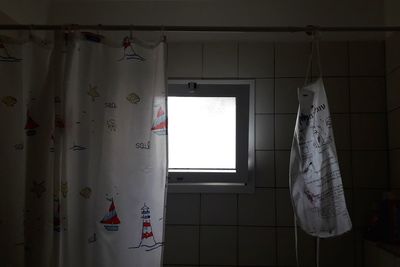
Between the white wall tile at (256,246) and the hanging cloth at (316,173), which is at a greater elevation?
the hanging cloth at (316,173)

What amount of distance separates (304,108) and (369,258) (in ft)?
2.96

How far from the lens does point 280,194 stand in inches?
77.5

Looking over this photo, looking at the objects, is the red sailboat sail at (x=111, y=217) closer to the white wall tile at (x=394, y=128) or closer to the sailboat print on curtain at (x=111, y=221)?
the sailboat print on curtain at (x=111, y=221)

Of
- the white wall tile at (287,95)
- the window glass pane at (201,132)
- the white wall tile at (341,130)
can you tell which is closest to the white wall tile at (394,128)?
the white wall tile at (341,130)

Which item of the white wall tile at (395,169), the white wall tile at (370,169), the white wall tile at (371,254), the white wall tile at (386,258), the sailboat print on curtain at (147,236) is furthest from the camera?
the white wall tile at (370,169)

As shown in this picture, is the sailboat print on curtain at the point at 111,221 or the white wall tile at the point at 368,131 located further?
the white wall tile at the point at 368,131

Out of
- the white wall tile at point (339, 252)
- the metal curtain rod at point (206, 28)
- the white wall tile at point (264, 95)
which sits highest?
the metal curtain rod at point (206, 28)

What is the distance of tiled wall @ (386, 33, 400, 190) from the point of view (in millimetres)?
1854

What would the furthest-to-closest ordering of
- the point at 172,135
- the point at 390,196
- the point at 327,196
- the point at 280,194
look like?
1. the point at 172,135
2. the point at 280,194
3. the point at 390,196
4. the point at 327,196

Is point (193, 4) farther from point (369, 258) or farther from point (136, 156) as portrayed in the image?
point (369, 258)

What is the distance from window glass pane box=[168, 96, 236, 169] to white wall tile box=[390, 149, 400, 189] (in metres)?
0.85

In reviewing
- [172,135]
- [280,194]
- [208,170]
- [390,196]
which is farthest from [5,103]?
[390,196]

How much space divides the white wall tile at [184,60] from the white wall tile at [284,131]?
0.52 meters

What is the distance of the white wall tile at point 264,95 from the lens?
202 cm
